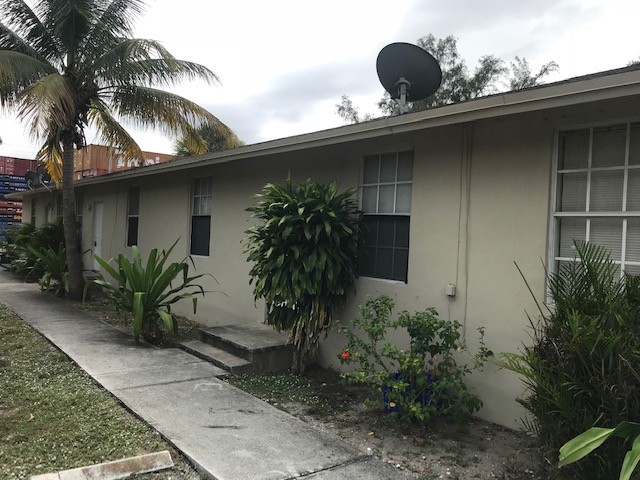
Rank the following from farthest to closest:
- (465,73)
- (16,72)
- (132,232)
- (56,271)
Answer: (465,73) < (132,232) < (56,271) < (16,72)

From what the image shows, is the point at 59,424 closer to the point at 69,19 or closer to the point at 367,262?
the point at 367,262

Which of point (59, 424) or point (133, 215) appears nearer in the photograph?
point (59, 424)

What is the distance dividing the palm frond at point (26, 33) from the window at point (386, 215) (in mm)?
7689

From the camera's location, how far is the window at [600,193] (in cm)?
392

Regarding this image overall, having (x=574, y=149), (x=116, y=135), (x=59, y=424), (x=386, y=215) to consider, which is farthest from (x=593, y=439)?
(x=116, y=135)

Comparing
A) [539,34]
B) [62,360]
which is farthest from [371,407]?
[539,34]

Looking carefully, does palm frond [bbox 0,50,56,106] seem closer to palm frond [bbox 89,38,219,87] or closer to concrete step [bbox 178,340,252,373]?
palm frond [bbox 89,38,219,87]

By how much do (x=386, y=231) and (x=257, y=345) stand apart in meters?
2.17

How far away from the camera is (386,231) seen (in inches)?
230

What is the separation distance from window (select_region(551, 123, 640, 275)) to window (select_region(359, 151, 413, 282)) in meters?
1.70

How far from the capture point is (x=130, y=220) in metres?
12.2

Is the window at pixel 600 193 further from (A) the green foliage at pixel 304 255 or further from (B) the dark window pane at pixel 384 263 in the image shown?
(A) the green foliage at pixel 304 255

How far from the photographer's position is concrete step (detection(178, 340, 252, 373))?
6.01 metres

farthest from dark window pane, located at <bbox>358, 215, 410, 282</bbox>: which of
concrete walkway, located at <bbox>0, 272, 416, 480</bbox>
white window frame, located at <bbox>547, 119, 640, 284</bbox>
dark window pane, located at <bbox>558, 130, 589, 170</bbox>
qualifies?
concrete walkway, located at <bbox>0, 272, 416, 480</bbox>
